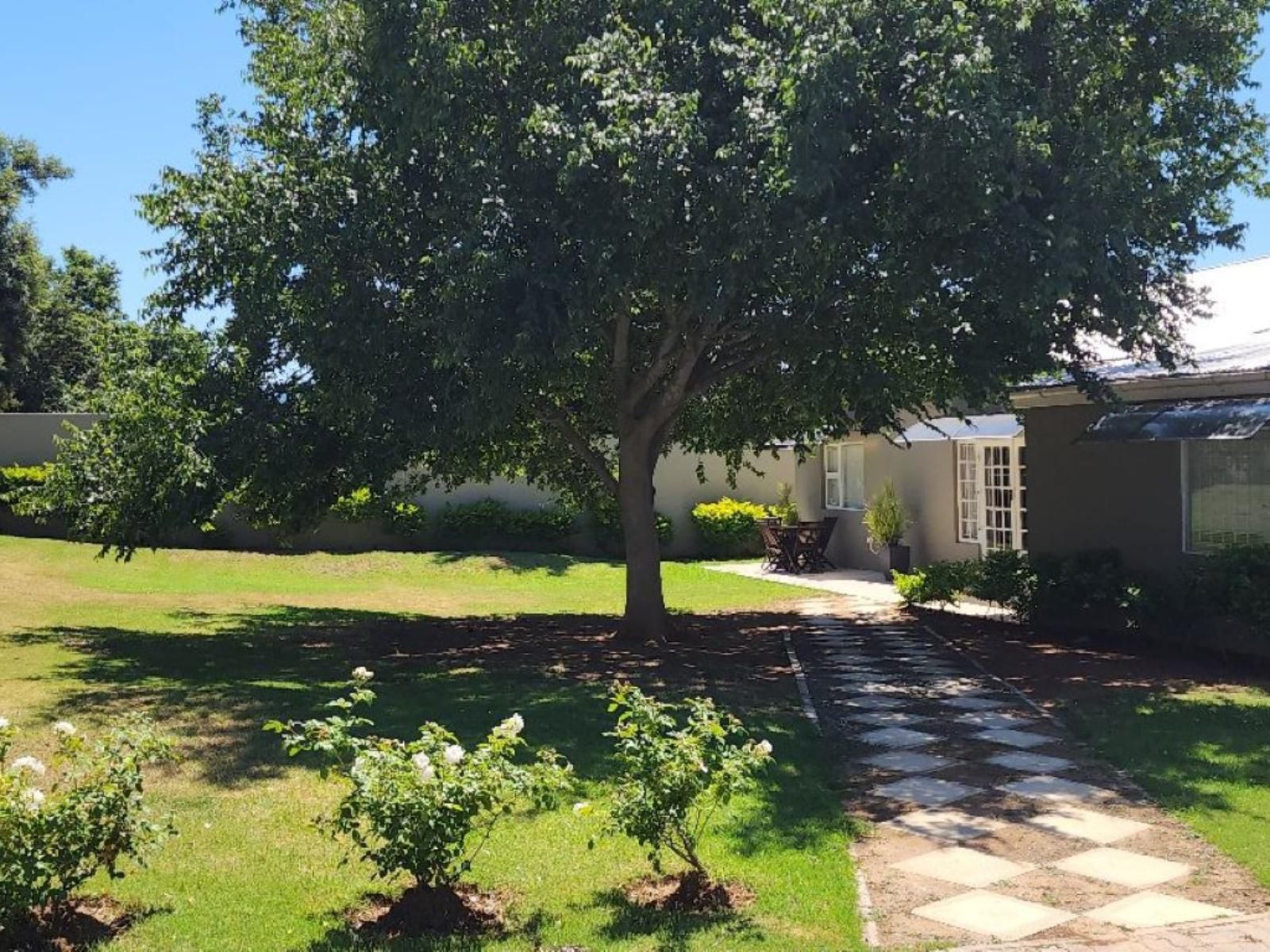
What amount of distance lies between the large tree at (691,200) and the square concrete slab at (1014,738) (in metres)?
3.22

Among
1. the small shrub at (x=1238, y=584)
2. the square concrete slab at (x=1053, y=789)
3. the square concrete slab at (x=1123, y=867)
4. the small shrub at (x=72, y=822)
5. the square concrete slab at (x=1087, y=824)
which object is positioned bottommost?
the square concrete slab at (x=1123, y=867)

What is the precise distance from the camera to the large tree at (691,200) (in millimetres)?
8641

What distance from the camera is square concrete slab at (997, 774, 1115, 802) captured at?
21.5 ft

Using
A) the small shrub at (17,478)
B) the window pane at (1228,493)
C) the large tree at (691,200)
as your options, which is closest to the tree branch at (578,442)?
the large tree at (691,200)

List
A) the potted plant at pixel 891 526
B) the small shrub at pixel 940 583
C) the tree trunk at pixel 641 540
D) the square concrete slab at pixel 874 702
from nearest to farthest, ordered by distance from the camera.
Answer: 1. the square concrete slab at pixel 874 702
2. the tree trunk at pixel 641 540
3. the small shrub at pixel 940 583
4. the potted plant at pixel 891 526

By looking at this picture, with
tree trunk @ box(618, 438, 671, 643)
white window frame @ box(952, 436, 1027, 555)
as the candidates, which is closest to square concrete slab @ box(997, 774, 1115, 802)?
tree trunk @ box(618, 438, 671, 643)

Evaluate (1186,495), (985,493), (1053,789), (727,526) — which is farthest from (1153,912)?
(727,526)

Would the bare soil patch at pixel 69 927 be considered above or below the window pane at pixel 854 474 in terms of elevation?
below

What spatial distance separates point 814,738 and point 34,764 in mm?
5118

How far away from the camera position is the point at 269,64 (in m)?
11.5

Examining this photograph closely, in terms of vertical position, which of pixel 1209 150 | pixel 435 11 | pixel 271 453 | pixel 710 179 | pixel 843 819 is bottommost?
pixel 843 819

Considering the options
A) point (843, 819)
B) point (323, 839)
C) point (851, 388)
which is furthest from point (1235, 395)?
point (323, 839)

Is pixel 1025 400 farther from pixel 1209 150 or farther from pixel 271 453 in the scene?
pixel 271 453

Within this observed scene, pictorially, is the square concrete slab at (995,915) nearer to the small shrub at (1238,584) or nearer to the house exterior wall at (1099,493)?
the small shrub at (1238,584)
